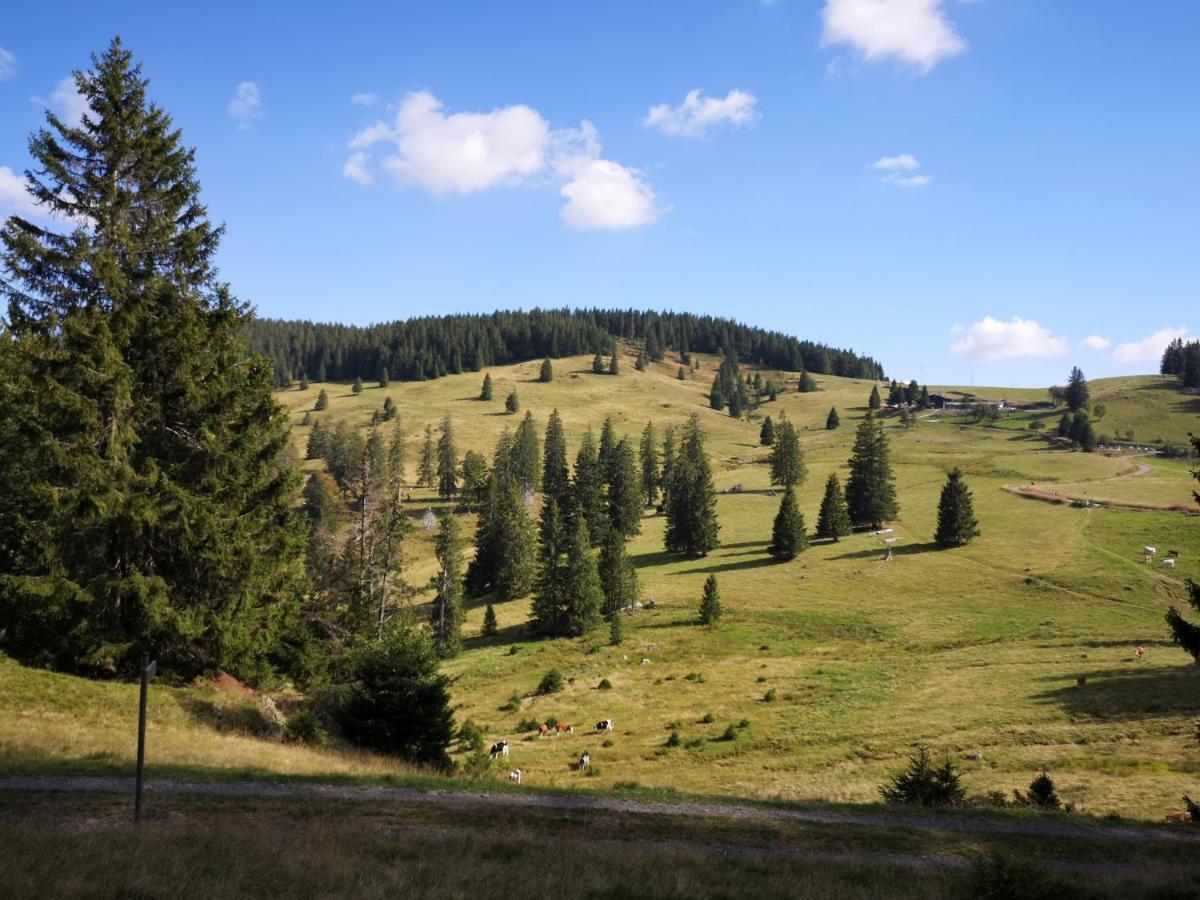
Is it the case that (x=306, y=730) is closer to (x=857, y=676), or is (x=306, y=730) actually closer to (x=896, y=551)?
(x=857, y=676)

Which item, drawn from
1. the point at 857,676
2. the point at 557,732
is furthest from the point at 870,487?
the point at 557,732

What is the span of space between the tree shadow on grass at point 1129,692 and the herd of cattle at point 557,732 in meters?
23.2

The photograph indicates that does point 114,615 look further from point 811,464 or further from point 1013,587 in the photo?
point 811,464

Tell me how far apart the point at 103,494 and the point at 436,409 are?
15539 centimetres

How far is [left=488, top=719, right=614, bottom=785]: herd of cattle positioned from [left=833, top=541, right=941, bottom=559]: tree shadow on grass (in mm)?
45513

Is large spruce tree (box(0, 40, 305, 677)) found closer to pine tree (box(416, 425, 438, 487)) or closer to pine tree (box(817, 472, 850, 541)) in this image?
pine tree (box(817, 472, 850, 541))

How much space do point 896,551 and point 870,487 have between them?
12.7 m

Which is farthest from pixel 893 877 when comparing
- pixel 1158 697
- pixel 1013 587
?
pixel 1013 587

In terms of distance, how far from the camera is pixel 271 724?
21.0 meters

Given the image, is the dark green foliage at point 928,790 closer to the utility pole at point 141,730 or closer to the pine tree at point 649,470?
the utility pole at point 141,730

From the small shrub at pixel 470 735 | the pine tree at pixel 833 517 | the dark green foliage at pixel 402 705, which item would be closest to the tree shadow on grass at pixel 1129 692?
the small shrub at pixel 470 735

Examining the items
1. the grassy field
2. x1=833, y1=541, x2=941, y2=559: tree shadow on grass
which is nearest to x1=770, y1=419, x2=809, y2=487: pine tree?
the grassy field

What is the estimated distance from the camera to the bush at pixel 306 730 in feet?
68.6

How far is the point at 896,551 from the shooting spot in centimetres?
7494
